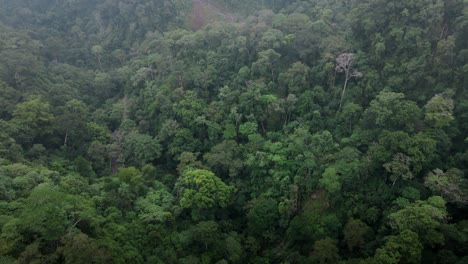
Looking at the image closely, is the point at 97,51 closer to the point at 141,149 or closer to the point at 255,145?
the point at 141,149

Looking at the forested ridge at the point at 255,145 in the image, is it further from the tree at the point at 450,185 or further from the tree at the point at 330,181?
the tree at the point at 330,181

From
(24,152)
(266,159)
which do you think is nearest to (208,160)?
(266,159)

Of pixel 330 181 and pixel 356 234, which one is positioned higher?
pixel 330 181

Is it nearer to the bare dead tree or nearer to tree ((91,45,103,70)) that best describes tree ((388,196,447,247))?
the bare dead tree

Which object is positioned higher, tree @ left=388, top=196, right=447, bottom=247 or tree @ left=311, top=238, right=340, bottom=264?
tree @ left=388, top=196, right=447, bottom=247

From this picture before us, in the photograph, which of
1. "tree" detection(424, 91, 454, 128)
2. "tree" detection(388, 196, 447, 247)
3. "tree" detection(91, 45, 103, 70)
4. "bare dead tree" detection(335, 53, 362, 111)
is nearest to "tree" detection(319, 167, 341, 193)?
"tree" detection(388, 196, 447, 247)

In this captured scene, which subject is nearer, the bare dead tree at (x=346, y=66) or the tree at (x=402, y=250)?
the tree at (x=402, y=250)

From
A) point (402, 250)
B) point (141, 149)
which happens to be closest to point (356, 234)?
point (402, 250)

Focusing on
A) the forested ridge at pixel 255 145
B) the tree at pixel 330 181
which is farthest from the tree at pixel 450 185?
the tree at pixel 330 181

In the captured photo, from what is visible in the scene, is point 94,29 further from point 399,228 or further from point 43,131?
point 399,228
